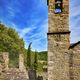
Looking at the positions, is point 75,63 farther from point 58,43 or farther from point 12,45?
point 12,45

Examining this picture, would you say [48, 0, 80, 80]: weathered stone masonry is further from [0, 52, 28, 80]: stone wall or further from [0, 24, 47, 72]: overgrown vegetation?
[0, 24, 47, 72]: overgrown vegetation

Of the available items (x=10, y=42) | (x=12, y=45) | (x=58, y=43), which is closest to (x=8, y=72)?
(x=58, y=43)

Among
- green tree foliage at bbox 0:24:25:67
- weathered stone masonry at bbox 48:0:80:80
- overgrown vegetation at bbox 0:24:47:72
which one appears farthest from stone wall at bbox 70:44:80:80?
green tree foliage at bbox 0:24:25:67

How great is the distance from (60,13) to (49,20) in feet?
2.39

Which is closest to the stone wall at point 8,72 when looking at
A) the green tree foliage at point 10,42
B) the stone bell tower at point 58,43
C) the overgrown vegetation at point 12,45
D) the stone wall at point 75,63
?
the stone bell tower at point 58,43

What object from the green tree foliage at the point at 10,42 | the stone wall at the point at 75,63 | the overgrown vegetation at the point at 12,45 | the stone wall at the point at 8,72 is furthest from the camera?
the green tree foliage at the point at 10,42

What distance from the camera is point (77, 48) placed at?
43.8 feet

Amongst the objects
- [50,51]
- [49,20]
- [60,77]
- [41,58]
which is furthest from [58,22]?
[41,58]

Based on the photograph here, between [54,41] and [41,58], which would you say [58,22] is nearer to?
[54,41]

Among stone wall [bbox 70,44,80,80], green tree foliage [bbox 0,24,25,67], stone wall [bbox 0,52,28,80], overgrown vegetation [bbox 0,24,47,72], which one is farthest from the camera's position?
green tree foliage [bbox 0,24,25,67]

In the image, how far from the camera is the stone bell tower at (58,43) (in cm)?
1319

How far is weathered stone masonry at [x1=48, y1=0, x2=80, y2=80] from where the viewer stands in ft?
43.2

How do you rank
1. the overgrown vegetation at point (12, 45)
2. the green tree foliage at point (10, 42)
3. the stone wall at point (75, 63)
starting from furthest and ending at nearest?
1. the green tree foliage at point (10, 42)
2. the overgrown vegetation at point (12, 45)
3. the stone wall at point (75, 63)

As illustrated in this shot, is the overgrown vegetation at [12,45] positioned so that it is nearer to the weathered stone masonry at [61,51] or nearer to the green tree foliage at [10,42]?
the green tree foliage at [10,42]
